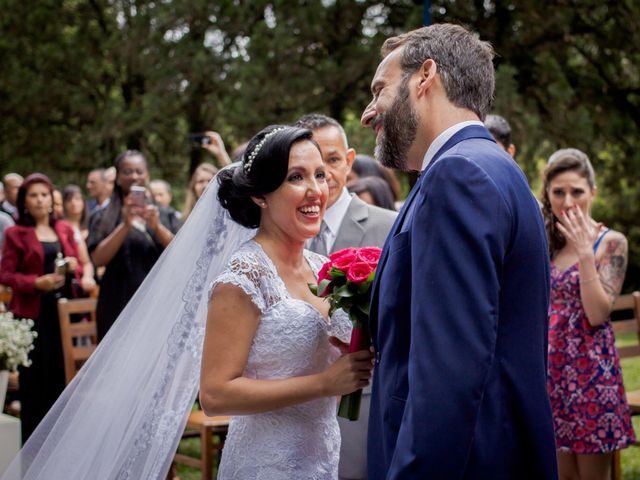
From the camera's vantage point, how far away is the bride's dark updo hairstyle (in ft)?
11.1

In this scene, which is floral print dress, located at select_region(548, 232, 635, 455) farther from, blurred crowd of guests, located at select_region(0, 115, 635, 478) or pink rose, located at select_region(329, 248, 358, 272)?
pink rose, located at select_region(329, 248, 358, 272)

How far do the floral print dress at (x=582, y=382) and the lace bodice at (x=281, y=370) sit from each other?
2036mm

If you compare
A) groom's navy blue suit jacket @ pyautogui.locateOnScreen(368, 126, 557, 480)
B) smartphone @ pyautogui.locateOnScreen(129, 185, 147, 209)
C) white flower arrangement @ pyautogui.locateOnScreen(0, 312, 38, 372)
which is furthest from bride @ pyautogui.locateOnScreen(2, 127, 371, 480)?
smartphone @ pyautogui.locateOnScreen(129, 185, 147, 209)

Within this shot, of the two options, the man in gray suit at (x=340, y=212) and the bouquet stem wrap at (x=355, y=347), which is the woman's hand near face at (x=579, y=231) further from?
the bouquet stem wrap at (x=355, y=347)

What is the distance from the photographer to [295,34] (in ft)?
47.6

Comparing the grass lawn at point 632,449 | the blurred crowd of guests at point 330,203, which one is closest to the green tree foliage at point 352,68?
the grass lawn at point 632,449

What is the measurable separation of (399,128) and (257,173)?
40.0 inches

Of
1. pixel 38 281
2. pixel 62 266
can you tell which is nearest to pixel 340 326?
pixel 62 266

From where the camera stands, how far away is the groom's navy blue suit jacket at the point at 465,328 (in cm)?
210

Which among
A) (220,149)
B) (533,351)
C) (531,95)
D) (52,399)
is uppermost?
(531,95)

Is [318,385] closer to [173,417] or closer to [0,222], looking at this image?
[173,417]

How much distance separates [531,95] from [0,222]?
829 centimetres

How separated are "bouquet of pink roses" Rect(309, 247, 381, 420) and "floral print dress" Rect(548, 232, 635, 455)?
7.36 feet

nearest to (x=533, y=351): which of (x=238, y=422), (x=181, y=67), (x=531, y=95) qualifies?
(x=238, y=422)
